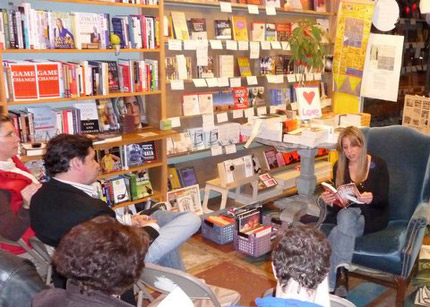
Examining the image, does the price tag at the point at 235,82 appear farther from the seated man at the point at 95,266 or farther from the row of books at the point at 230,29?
the seated man at the point at 95,266

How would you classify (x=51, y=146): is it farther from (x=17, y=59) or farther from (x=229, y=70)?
(x=229, y=70)

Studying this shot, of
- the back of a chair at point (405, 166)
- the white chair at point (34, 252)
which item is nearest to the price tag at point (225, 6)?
the back of a chair at point (405, 166)

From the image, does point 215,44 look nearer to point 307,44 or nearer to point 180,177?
point 307,44

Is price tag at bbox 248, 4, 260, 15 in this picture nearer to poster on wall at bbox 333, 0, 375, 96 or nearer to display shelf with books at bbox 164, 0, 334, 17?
display shelf with books at bbox 164, 0, 334, 17

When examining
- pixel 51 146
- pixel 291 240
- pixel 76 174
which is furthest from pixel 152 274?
pixel 51 146

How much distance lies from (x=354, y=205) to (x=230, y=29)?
221 centimetres

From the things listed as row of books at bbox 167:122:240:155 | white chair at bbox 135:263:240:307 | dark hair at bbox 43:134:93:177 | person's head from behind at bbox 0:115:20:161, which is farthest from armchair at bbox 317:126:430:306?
person's head from behind at bbox 0:115:20:161

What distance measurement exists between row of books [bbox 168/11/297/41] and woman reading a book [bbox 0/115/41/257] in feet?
5.83

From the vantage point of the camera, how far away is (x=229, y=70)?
4.38 meters

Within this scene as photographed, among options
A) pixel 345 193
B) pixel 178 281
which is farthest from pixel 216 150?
pixel 178 281

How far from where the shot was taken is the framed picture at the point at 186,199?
394 cm

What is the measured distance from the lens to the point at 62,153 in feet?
7.16

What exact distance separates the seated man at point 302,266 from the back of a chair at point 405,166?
171 cm

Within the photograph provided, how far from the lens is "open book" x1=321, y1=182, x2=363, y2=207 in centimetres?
279
